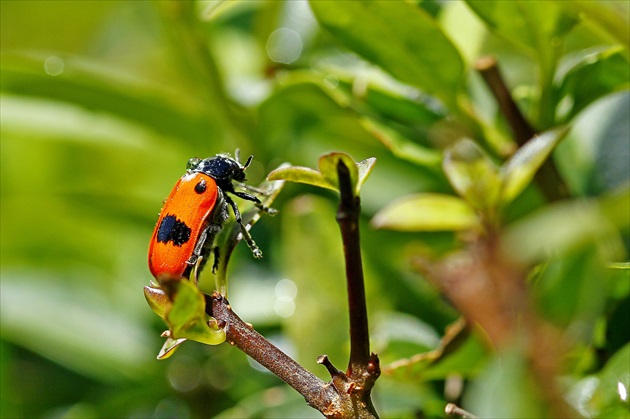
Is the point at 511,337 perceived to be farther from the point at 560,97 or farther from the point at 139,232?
the point at 139,232

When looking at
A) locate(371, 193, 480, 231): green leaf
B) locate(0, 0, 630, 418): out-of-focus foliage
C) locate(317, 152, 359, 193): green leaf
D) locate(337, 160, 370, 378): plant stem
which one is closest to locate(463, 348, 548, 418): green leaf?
locate(0, 0, 630, 418): out-of-focus foliage

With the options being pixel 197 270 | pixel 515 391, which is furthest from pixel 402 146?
pixel 515 391

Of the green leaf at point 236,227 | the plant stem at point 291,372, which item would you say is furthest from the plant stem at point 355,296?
the green leaf at point 236,227

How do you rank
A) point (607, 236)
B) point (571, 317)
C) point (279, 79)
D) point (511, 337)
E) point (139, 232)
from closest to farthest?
1. point (511, 337)
2. point (571, 317)
3. point (607, 236)
4. point (279, 79)
5. point (139, 232)

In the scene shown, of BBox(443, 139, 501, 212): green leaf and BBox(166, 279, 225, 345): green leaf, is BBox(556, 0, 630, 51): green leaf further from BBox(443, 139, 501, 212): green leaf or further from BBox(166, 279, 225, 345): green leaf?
BBox(166, 279, 225, 345): green leaf

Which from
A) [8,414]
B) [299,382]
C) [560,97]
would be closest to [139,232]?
[8,414]

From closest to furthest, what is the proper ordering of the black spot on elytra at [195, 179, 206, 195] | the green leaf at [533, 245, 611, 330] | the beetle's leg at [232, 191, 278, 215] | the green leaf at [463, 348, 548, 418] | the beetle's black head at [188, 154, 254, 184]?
1. the green leaf at [463, 348, 548, 418]
2. the green leaf at [533, 245, 611, 330]
3. the beetle's leg at [232, 191, 278, 215]
4. the black spot on elytra at [195, 179, 206, 195]
5. the beetle's black head at [188, 154, 254, 184]

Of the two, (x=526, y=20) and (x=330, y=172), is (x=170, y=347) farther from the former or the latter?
(x=526, y=20)
